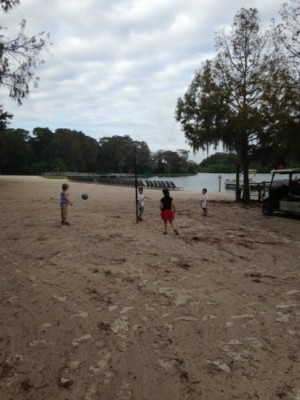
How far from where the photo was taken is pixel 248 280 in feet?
24.8

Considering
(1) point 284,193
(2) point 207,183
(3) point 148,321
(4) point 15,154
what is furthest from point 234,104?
(4) point 15,154

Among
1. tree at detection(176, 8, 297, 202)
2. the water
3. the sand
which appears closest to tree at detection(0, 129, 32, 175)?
the water

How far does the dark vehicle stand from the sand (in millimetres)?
8062

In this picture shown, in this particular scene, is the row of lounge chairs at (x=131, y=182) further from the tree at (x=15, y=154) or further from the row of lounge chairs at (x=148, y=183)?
the tree at (x=15, y=154)

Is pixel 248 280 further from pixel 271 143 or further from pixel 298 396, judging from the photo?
pixel 271 143

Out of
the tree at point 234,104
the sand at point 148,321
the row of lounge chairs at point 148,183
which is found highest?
the tree at point 234,104

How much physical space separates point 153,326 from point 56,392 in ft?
5.71

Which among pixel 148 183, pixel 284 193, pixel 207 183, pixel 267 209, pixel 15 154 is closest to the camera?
pixel 284 193

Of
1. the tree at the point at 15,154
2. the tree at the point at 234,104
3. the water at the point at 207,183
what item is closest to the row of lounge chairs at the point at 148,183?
the water at the point at 207,183

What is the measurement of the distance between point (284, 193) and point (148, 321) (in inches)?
606

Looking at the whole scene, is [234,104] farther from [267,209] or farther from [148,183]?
[148,183]

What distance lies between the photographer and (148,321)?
18.0 ft

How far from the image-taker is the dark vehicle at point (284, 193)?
18.1 meters

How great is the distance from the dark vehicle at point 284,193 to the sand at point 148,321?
806 centimetres
